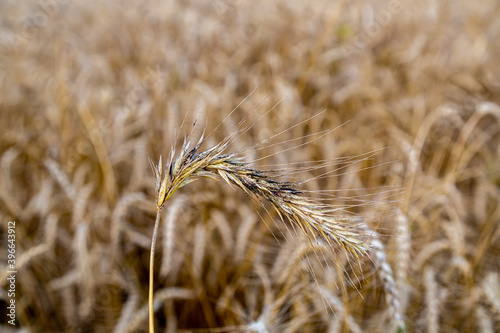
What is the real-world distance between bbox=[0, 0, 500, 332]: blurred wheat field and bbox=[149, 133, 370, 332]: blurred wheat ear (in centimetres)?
6

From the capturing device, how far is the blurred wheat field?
1306mm

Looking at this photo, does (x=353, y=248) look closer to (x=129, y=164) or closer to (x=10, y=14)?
(x=129, y=164)

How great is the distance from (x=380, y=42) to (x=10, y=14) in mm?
3595

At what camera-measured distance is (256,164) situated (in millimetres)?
1928

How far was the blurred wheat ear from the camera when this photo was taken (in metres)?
0.67

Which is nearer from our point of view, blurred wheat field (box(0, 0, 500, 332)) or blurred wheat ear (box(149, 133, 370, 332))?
blurred wheat ear (box(149, 133, 370, 332))

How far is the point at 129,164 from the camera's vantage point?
215 cm

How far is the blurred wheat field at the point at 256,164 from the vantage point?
131 cm

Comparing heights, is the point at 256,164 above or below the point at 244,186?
above

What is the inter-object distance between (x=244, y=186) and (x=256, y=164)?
4.02 feet

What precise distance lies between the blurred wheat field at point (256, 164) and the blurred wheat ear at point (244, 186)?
0.06 metres

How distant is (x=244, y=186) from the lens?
2.31 ft

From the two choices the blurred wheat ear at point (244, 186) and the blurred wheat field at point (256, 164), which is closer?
the blurred wheat ear at point (244, 186)

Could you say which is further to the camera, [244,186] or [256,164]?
[256,164]
